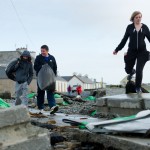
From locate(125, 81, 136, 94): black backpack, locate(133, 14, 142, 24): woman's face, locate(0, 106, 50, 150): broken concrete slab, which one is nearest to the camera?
locate(0, 106, 50, 150): broken concrete slab

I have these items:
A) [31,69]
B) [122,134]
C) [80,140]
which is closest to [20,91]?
[31,69]

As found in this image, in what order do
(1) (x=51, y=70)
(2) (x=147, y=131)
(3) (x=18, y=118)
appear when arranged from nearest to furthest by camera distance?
(3) (x=18, y=118)
(2) (x=147, y=131)
(1) (x=51, y=70)

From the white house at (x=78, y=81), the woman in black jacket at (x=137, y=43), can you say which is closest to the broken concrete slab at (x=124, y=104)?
the woman in black jacket at (x=137, y=43)

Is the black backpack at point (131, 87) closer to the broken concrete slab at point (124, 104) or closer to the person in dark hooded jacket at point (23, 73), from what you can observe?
the broken concrete slab at point (124, 104)

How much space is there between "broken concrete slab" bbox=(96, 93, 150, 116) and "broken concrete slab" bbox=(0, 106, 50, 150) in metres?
3.23

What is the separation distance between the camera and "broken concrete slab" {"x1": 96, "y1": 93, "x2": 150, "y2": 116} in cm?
649

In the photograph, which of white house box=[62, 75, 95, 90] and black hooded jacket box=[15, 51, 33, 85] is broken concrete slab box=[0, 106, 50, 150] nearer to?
black hooded jacket box=[15, 51, 33, 85]

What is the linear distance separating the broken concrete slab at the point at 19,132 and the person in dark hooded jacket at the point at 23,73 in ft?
20.1

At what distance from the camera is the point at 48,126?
236 inches

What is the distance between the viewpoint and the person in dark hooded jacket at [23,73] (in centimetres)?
959

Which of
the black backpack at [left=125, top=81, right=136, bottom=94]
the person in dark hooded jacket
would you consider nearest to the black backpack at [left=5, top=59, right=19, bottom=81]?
the person in dark hooded jacket

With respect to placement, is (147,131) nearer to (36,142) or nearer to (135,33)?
(36,142)

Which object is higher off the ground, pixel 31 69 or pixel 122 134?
pixel 31 69

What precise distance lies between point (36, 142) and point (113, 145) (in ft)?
2.70
